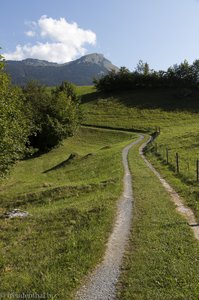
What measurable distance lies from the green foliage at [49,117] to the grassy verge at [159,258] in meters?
49.0

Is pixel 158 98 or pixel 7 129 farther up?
pixel 158 98

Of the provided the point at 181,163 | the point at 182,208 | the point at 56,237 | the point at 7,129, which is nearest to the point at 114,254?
the point at 56,237

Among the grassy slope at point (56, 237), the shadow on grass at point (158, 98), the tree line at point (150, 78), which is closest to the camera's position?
the grassy slope at point (56, 237)

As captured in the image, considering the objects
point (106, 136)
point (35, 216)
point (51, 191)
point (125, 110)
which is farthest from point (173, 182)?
point (125, 110)

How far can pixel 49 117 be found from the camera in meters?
70.2

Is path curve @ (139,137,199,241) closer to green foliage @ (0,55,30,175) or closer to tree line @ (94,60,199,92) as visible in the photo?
green foliage @ (0,55,30,175)

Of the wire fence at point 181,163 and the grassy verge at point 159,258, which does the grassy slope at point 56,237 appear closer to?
the grassy verge at point 159,258

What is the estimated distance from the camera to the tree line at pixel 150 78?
11888cm

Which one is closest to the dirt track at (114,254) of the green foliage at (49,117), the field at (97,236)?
the field at (97,236)

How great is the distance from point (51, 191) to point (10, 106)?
10223 millimetres

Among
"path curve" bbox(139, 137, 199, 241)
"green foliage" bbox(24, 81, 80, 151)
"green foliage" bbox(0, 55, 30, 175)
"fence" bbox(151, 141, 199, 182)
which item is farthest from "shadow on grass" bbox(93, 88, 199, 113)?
"path curve" bbox(139, 137, 199, 241)

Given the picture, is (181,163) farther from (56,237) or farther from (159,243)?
(159,243)

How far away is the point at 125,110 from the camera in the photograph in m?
103

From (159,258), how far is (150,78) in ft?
386
